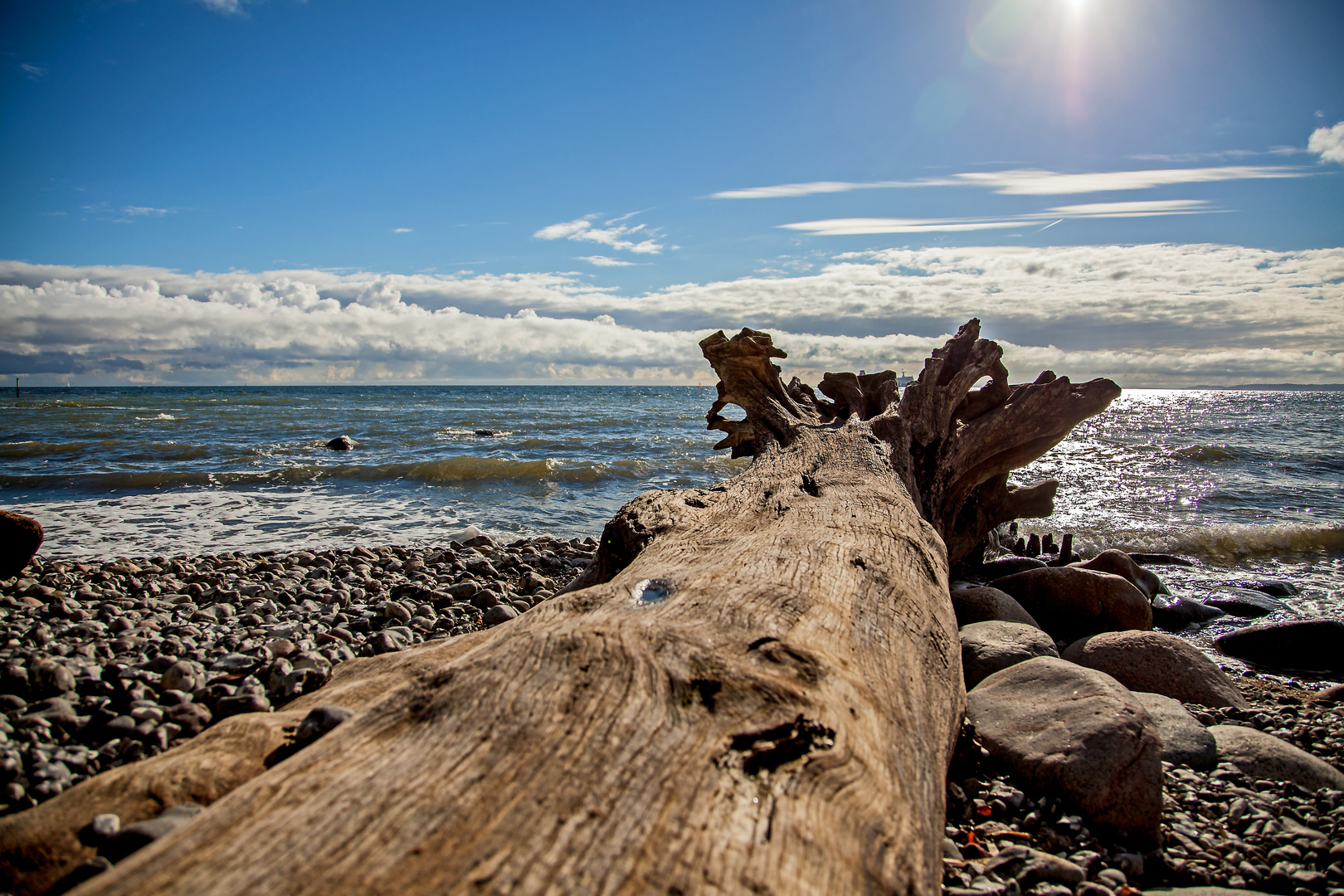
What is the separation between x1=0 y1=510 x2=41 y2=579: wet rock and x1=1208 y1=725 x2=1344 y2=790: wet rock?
734 centimetres

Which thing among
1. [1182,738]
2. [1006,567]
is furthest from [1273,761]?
[1006,567]

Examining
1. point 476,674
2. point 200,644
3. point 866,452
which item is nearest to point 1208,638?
point 866,452

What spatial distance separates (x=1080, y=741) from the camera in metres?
2.45

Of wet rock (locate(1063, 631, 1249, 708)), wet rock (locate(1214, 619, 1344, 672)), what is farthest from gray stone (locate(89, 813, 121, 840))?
wet rock (locate(1214, 619, 1344, 672))

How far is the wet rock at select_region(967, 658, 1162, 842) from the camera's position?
2252 millimetres

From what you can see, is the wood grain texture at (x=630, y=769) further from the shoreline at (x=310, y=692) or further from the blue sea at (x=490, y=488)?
the blue sea at (x=490, y=488)

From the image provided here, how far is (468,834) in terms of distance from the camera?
1.21 metres

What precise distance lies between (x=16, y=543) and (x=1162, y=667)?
772 centimetres

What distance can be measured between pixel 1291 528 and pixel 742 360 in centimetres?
747

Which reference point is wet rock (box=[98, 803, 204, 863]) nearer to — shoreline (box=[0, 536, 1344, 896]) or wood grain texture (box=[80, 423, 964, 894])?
wood grain texture (box=[80, 423, 964, 894])

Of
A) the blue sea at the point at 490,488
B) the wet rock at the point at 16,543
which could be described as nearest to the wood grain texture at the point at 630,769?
the wet rock at the point at 16,543

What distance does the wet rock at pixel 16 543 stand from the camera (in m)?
4.83

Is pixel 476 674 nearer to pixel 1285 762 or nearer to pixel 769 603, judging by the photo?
pixel 769 603

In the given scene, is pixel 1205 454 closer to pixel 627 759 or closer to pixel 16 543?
pixel 627 759
